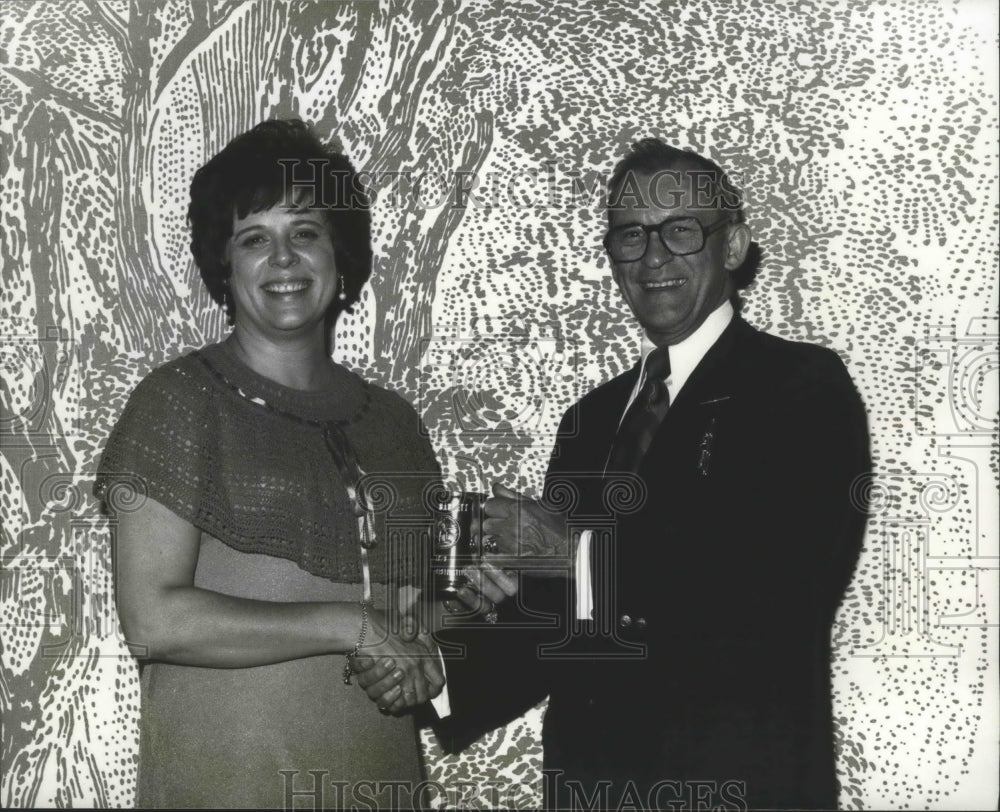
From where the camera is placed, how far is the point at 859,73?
2.25 meters

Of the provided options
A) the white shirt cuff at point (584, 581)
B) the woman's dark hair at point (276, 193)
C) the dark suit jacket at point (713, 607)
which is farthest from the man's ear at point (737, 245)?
the woman's dark hair at point (276, 193)

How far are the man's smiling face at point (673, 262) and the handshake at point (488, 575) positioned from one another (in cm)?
43

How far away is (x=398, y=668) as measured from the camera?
209 cm

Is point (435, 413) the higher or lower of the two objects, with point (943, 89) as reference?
lower

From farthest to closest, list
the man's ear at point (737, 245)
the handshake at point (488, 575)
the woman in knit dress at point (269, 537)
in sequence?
the man's ear at point (737, 245) → the handshake at point (488, 575) → the woman in knit dress at point (269, 537)

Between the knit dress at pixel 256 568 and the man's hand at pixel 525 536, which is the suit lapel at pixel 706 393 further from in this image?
the knit dress at pixel 256 568

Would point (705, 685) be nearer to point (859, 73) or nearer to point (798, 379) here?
point (798, 379)

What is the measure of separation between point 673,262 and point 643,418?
0.30 m

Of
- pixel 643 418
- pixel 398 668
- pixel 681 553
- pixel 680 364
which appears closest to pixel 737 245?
pixel 680 364

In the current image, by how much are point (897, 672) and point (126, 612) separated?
1450 mm

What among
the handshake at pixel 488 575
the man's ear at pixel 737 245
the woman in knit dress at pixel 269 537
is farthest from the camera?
the man's ear at pixel 737 245

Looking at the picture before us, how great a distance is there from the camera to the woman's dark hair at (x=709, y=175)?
222cm

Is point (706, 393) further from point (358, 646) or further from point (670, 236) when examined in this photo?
point (358, 646)

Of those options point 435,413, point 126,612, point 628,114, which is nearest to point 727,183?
point 628,114
